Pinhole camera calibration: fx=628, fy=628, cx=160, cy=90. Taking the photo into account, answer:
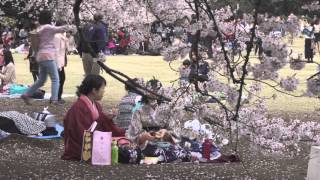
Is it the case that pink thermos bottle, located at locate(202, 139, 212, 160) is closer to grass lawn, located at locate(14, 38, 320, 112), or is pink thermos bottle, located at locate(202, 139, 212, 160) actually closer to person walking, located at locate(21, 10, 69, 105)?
grass lawn, located at locate(14, 38, 320, 112)

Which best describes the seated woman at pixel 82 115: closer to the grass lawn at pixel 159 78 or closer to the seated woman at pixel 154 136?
the seated woman at pixel 154 136

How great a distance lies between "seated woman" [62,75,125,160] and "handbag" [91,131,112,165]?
0.80 ft

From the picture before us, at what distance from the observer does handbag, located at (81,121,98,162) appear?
6207 mm

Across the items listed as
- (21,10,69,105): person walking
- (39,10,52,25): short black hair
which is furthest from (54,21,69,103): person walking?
(39,10,52,25): short black hair

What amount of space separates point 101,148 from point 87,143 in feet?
0.52

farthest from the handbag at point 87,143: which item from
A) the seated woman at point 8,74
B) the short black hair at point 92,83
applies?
the seated woman at point 8,74

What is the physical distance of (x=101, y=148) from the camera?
6195 millimetres

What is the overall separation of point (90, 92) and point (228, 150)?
1.85 meters

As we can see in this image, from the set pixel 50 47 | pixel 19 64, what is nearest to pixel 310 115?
pixel 50 47

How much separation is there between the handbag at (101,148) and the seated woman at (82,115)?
0.80 ft

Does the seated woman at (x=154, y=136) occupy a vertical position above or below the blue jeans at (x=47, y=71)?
below

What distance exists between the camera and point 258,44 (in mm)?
5062

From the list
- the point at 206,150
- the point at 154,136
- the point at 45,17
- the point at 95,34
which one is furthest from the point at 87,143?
the point at 95,34

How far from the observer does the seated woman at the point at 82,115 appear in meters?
6.41
